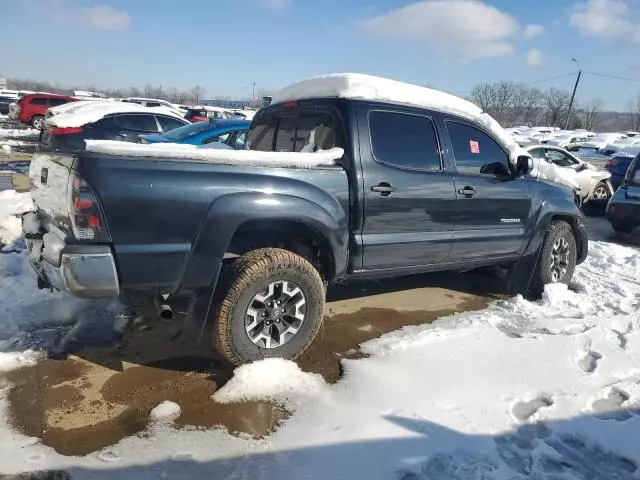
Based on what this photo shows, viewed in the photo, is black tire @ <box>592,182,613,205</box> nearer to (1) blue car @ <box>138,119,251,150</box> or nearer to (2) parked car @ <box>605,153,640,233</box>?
(2) parked car @ <box>605,153,640,233</box>

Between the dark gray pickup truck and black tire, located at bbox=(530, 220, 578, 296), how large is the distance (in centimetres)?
47

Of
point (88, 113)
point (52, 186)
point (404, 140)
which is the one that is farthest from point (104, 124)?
point (404, 140)

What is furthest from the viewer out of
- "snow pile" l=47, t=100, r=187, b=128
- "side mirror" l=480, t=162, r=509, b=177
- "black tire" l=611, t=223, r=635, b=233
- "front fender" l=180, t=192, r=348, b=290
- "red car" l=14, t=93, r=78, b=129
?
"red car" l=14, t=93, r=78, b=129

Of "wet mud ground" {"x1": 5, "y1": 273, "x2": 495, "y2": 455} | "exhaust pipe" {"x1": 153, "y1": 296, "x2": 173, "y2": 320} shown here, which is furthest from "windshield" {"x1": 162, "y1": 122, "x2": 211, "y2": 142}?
"exhaust pipe" {"x1": 153, "y1": 296, "x2": 173, "y2": 320}

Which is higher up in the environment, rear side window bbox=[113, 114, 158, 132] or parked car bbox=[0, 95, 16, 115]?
rear side window bbox=[113, 114, 158, 132]

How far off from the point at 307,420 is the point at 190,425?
2.21 feet

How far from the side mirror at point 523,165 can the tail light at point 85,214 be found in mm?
3790

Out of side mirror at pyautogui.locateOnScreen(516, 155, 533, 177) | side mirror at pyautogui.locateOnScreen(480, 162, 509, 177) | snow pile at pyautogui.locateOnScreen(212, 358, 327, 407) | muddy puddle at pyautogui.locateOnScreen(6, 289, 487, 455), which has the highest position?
side mirror at pyautogui.locateOnScreen(516, 155, 533, 177)

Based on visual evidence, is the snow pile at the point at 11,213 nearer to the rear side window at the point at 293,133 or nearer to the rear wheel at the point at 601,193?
the rear side window at the point at 293,133

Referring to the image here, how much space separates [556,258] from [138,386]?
4.45 metres

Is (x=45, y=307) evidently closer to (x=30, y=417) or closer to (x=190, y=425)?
(x=30, y=417)

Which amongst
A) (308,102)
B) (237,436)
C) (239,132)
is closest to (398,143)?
(308,102)

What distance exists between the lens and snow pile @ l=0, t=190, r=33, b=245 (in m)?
5.88

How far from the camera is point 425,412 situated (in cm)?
307
